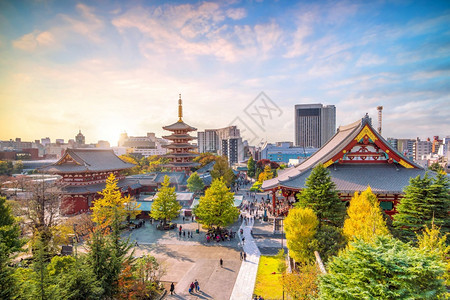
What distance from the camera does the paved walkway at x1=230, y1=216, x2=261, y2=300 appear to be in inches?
697

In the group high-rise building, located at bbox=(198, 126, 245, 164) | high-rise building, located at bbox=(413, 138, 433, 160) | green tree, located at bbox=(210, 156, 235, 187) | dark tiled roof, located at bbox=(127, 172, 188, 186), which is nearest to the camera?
dark tiled roof, located at bbox=(127, 172, 188, 186)

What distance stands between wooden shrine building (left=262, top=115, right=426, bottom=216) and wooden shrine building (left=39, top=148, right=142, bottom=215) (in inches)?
1194

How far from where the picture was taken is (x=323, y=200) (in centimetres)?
2036

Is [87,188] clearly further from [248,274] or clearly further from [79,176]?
[248,274]

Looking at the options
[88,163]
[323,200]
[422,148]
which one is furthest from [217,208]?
[422,148]

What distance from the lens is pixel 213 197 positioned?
29.3 m

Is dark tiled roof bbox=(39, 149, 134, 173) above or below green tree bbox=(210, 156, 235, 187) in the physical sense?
above

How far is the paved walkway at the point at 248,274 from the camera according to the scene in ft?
58.1

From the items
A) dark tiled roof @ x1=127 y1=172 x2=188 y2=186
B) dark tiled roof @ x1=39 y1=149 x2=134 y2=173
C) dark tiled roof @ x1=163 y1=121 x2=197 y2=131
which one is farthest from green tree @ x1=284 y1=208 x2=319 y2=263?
dark tiled roof @ x1=163 y1=121 x2=197 y2=131

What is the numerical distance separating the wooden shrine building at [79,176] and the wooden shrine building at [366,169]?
99.5 ft

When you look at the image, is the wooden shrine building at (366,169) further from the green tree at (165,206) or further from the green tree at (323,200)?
the green tree at (165,206)

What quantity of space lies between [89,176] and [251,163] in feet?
171

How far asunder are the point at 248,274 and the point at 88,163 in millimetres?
35233

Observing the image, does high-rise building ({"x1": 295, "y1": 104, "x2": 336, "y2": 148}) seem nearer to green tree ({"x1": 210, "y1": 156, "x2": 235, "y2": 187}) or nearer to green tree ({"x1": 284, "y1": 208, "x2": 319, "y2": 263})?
green tree ({"x1": 210, "y1": 156, "x2": 235, "y2": 187})
